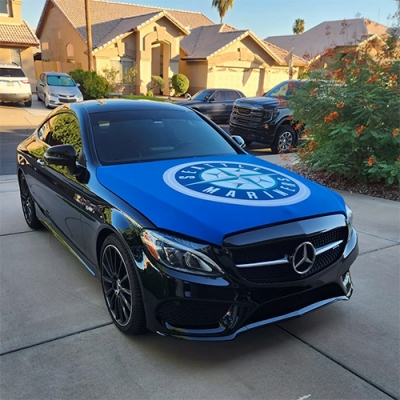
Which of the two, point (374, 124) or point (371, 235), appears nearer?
point (371, 235)

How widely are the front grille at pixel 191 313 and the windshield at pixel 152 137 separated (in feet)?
4.83

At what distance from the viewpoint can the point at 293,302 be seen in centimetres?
271

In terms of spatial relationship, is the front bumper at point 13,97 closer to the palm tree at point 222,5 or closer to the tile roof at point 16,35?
the tile roof at point 16,35

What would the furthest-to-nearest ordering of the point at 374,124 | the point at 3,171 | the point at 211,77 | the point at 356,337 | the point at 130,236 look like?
1. the point at 211,77
2. the point at 3,171
3. the point at 374,124
4. the point at 356,337
5. the point at 130,236

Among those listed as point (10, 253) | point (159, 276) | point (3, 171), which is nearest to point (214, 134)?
point (159, 276)

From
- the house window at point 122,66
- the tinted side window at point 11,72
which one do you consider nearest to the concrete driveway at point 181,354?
the tinted side window at point 11,72

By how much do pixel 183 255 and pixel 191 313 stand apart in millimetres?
366

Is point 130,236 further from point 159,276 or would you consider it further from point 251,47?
point 251,47

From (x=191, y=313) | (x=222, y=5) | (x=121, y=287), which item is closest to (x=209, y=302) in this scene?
(x=191, y=313)

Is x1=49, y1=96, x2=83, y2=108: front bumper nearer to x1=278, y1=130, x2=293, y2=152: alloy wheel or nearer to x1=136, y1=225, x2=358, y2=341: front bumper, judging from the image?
x1=278, y1=130, x2=293, y2=152: alloy wheel

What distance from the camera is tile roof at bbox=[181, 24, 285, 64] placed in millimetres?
30394

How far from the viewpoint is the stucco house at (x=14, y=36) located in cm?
2497

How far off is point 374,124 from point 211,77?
25159 millimetres

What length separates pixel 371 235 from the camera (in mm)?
5062
